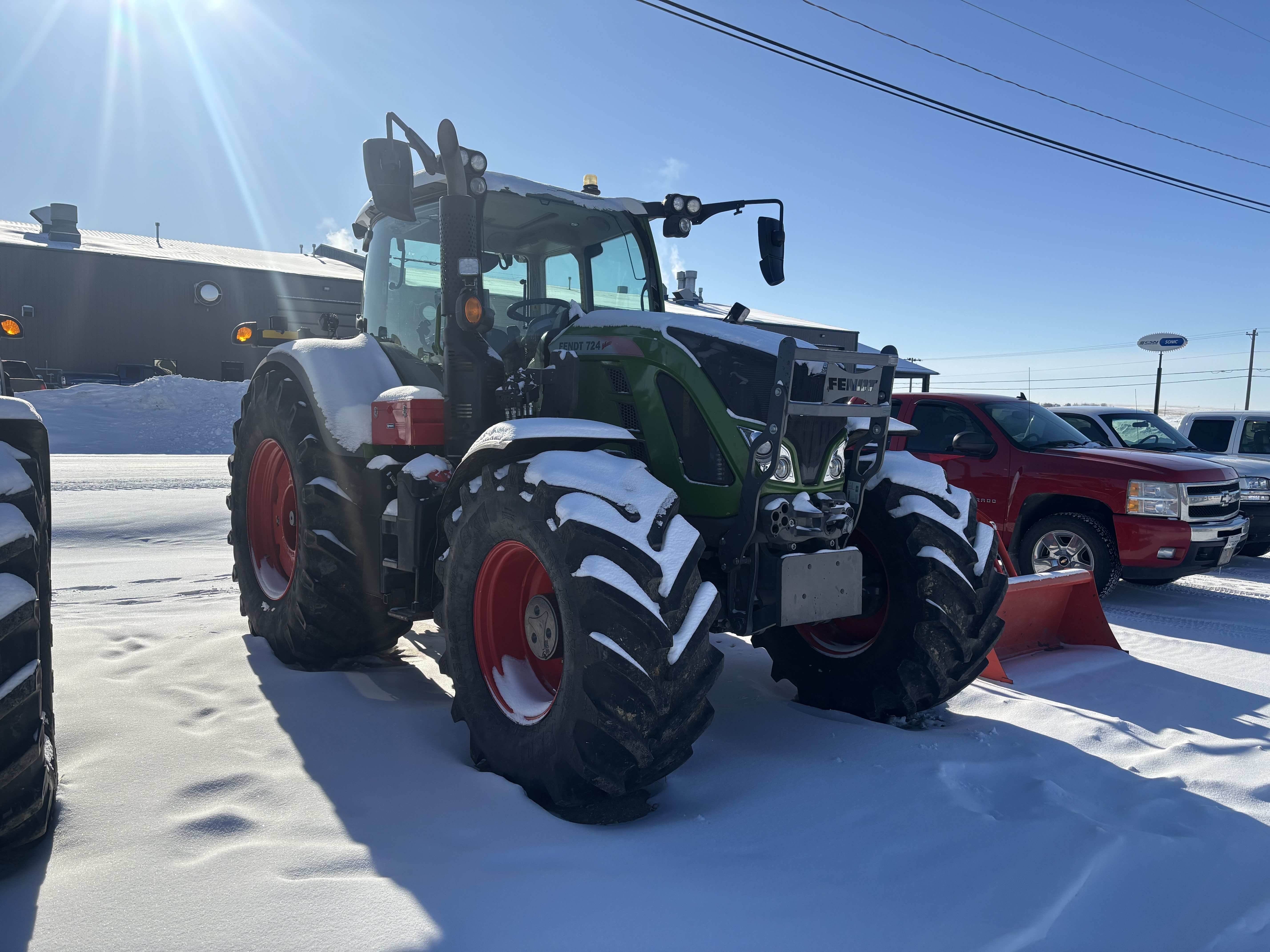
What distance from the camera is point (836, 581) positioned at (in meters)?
3.41

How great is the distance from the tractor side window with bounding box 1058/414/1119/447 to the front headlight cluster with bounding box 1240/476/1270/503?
1.37 metres

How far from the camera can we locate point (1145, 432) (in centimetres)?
995

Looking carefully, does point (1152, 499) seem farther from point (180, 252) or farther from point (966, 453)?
point (180, 252)

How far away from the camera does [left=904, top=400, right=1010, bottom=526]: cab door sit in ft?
25.9

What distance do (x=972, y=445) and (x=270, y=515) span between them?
561cm

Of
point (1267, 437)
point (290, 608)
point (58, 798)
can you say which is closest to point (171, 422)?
point (290, 608)

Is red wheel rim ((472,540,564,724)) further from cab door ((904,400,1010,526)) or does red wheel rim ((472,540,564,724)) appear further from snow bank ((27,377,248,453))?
snow bank ((27,377,248,453))

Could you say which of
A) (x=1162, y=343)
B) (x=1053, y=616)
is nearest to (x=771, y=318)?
(x=1162, y=343)

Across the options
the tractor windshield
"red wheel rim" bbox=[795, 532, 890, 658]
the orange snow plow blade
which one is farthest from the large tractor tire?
the orange snow plow blade

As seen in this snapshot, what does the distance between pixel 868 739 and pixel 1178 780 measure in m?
1.15

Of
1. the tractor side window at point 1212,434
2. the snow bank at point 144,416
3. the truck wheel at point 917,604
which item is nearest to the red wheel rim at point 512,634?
the truck wheel at point 917,604

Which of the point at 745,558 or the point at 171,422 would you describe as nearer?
the point at 745,558

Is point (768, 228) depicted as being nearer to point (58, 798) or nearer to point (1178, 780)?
point (1178, 780)

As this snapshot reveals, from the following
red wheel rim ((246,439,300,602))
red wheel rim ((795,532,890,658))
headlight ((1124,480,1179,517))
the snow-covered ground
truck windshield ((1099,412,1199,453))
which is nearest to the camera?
the snow-covered ground
